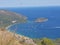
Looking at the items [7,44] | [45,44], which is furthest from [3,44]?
[45,44]

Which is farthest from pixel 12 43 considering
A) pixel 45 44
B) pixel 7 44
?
pixel 45 44

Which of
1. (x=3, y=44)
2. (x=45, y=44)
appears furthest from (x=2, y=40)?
(x=45, y=44)

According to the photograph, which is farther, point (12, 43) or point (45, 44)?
point (45, 44)

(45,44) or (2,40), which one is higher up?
(2,40)

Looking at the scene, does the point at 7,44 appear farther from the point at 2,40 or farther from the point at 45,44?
the point at 45,44

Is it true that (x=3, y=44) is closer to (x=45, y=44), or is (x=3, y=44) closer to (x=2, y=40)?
(x=2, y=40)

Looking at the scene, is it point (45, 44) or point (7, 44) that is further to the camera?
point (45, 44)

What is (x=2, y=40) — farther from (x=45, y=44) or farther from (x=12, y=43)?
(x=45, y=44)

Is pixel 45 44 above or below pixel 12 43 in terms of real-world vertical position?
below

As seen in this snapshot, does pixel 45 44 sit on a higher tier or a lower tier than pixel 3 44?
lower
